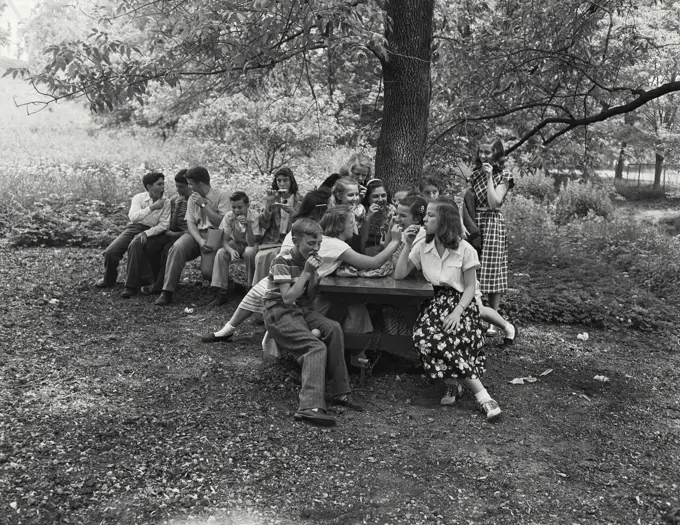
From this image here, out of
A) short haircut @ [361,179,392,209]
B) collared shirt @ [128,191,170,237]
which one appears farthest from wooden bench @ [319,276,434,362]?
collared shirt @ [128,191,170,237]

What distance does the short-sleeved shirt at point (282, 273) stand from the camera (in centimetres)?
443

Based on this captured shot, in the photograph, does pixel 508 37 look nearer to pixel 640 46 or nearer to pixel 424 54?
pixel 640 46

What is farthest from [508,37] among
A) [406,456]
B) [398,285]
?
[406,456]

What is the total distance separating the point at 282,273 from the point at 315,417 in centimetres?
92

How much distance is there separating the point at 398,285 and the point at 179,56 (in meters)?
3.73

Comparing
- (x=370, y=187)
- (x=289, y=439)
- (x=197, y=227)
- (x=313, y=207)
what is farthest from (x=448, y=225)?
(x=197, y=227)

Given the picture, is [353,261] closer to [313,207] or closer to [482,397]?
[313,207]

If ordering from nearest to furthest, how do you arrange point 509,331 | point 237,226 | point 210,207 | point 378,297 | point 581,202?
point 378,297 < point 509,331 < point 237,226 < point 210,207 < point 581,202

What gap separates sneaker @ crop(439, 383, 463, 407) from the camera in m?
4.59

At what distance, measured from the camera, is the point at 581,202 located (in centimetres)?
1792

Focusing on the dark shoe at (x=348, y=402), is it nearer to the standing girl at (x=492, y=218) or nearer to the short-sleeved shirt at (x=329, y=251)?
the short-sleeved shirt at (x=329, y=251)

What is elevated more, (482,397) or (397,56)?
(397,56)

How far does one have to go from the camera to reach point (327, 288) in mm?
4594

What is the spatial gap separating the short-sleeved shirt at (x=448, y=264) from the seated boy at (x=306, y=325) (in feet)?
2.34
